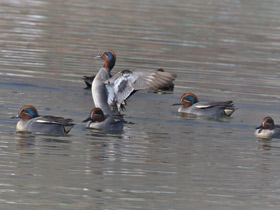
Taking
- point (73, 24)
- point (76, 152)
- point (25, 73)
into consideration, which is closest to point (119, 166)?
point (76, 152)

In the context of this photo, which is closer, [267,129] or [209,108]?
[267,129]

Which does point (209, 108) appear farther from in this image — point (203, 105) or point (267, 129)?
point (267, 129)

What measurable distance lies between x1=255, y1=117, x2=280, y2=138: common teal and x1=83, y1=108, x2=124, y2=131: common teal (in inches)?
105

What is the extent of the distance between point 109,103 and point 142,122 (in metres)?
0.78

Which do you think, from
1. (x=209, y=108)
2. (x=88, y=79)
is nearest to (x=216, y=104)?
(x=209, y=108)

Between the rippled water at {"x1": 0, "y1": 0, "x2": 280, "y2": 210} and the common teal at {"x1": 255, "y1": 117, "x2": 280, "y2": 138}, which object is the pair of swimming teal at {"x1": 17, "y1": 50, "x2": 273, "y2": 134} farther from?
the rippled water at {"x1": 0, "y1": 0, "x2": 280, "y2": 210}

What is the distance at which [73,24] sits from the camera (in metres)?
36.2

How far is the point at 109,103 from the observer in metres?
16.4

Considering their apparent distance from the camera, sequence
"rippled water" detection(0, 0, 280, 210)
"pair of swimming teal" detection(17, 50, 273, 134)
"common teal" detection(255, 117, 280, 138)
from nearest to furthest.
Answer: "rippled water" detection(0, 0, 280, 210), "pair of swimming teal" detection(17, 50, 273, 134), "common teal" detection(255, 117, 280, 138)

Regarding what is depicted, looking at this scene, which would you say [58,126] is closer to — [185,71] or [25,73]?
[25,73]

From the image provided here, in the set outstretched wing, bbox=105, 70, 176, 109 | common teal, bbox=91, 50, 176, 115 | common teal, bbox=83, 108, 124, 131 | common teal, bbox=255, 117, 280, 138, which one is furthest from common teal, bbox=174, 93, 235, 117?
common teal, bbox=83, 108, 124, 131

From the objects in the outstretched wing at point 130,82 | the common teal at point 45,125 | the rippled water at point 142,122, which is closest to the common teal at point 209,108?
the rippled water at point 142,122

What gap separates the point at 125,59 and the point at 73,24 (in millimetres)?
10335

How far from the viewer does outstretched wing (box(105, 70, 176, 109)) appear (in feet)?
50.2
